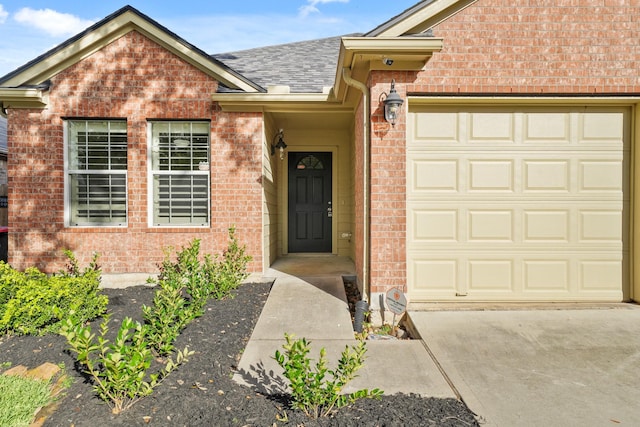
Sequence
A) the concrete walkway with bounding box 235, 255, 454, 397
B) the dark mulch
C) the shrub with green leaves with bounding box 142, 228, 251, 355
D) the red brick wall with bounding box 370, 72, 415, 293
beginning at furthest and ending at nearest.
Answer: the red brick wall with bounding box 370, 72, 415, 293, the shrub with green leaves with bounding box 142, 228, 251, 355, the concrete walkway with bounding box 235, 255, 454, 397, the dark mulch

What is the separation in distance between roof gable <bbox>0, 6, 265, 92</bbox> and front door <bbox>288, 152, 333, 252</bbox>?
2707mm

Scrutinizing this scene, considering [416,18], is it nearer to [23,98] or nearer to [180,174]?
[180,174]

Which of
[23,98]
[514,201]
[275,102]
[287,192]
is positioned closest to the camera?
[514,201]

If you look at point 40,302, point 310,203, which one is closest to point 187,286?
point 40,302

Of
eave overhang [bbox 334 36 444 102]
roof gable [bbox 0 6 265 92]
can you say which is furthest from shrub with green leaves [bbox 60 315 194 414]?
roof gable [bbox 0 6 265 92]

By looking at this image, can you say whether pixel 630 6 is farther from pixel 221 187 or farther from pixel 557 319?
pixel 221 187

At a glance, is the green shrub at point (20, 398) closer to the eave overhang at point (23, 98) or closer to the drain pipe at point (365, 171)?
the drain pipe at point (365, 171)

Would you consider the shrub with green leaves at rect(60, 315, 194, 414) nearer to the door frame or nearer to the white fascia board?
the white fascia board

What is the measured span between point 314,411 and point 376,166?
2.78m

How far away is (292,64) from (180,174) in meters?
3.35

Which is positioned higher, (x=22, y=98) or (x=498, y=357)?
(x=22, y=98)

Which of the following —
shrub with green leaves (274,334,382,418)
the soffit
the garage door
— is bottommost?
shrub with green leaves (274,334,382,418)

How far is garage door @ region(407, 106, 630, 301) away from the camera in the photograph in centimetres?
445

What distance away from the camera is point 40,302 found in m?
3.49
